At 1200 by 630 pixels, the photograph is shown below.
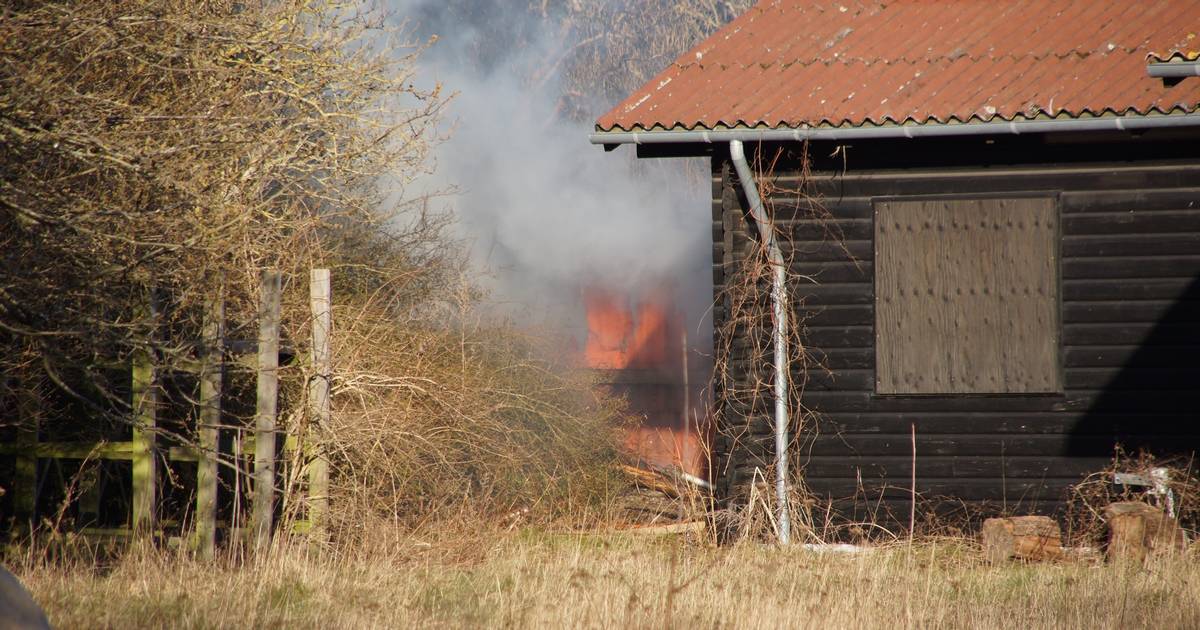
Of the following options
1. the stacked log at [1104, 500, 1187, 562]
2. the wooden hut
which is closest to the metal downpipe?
the wooden hut

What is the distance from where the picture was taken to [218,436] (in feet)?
24.2

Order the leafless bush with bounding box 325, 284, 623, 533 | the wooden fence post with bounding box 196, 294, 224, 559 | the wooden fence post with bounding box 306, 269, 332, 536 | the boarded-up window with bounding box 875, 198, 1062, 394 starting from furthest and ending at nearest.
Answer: the boarded-up window with bounding box 875, 198, 1062, 394 < the leafless bush with bounding box 325, 284, 623, 533 < the wooden fence post with bounding box 306, 269, 332, 536 < the wooden fence post with bounding box 196, 294, 224, 559

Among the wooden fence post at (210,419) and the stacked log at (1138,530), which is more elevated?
the wooden fence post at (210,419)

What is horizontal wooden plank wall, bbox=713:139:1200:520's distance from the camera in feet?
27.2

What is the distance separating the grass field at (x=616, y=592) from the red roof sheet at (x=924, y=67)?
306cm

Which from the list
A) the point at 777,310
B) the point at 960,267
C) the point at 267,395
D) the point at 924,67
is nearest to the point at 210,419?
the point at 267,395

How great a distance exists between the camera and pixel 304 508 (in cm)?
782

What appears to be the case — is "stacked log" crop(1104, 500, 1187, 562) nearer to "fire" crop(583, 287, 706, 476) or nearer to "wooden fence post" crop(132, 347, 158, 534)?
"wooden fence post" crop(132, 347, 158, 534)

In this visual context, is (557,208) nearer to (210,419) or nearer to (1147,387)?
(1147,387)

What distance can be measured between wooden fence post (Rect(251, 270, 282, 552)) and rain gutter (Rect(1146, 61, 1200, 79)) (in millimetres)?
5102

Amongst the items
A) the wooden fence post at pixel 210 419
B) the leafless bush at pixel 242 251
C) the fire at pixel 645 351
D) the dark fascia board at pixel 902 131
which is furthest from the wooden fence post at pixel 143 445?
the fire at pixel 645 351

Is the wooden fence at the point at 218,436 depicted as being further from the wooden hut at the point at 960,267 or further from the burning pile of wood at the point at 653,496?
the burning pile of wood at the point at 653,496

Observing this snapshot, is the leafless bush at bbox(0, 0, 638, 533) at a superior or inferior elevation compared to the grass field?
superior

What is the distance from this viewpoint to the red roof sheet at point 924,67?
8.08 m
